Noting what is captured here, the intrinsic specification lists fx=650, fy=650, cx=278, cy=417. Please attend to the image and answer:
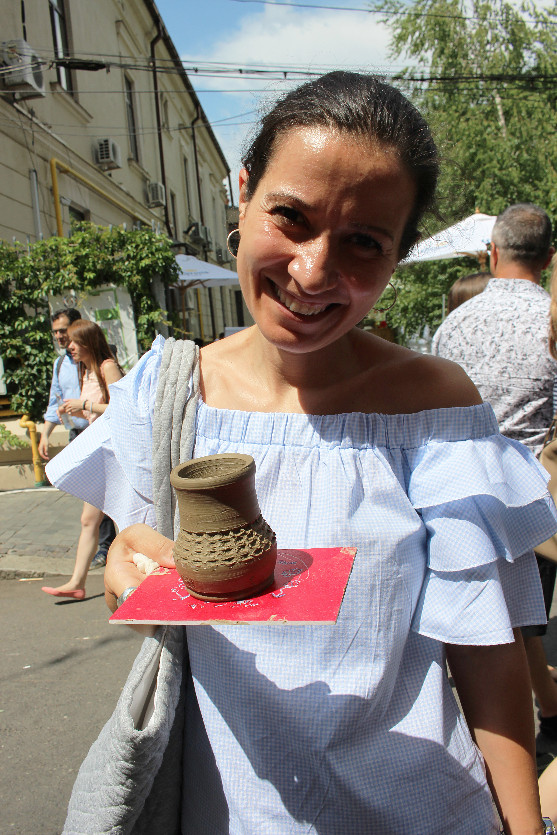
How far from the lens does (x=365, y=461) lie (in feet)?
3.83

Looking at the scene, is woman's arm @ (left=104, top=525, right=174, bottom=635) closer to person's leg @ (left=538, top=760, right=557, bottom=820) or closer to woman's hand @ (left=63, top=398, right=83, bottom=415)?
person's leg @ (left=538, top=760, right=557, bottom=820)

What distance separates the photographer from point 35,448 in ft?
24.8

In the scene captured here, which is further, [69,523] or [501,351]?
[69,523]

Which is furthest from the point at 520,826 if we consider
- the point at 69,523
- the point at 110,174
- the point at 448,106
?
the point at 448,106

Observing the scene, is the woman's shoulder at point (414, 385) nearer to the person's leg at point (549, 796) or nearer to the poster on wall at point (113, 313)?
the person's leg at point (549, 796)

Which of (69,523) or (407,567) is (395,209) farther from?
(69,523)

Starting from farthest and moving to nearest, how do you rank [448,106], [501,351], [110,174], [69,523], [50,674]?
[448,106] < [110,174] < [69,523] < [50,674] < [501,351]

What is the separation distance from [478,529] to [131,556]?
23.5 inches

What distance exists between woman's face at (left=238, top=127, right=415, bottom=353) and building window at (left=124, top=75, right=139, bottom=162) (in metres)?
15.4

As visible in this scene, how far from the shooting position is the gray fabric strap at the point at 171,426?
118 centimetres

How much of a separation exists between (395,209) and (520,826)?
107cm

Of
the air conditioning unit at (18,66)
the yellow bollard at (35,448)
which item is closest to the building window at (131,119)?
the air conditioning unit at (18,66)

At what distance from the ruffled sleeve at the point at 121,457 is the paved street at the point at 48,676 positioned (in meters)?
1.89

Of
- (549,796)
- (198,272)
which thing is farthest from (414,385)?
(198,272)
